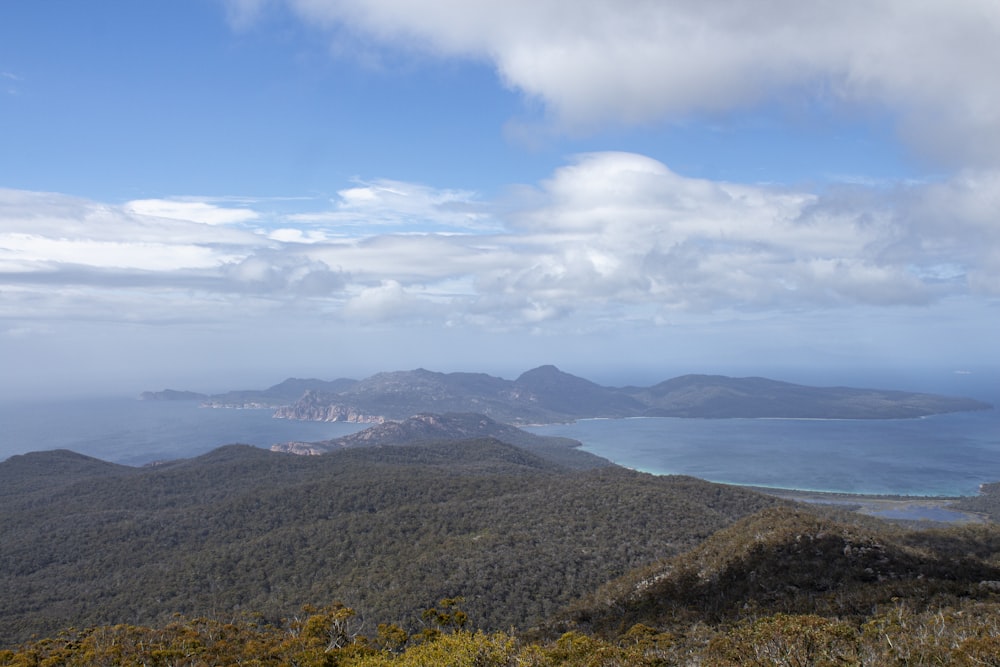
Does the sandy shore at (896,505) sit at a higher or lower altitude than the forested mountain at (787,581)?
lower

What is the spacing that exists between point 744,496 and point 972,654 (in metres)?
68.5

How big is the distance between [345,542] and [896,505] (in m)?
116

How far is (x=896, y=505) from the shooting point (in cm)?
12219

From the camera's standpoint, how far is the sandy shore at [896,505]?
11000 cm

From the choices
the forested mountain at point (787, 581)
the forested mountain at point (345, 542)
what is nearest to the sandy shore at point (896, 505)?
the forested mountain at point (345, 542)

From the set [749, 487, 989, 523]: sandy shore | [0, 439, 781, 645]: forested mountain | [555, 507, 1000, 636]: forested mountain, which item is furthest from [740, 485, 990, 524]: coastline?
[555, 507, 1000, 636]: forested mountain

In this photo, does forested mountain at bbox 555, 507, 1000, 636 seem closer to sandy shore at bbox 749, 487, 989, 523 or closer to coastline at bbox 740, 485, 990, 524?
coastline at bbox 740, 485, 990, 524

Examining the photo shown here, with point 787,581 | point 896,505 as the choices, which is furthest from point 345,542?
point 896,505

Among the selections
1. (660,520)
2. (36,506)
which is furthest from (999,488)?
(36,506)

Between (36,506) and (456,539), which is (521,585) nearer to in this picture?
(456,539)

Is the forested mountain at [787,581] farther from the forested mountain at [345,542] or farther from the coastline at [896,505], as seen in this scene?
the coastline at [896,505]

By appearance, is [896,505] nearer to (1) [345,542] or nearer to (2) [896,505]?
(2) [896,505]

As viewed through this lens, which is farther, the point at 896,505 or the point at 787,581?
the point at 896,505

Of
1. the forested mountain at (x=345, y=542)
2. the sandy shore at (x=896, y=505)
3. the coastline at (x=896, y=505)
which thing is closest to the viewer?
the forested mountain at (x=345, y=542)
